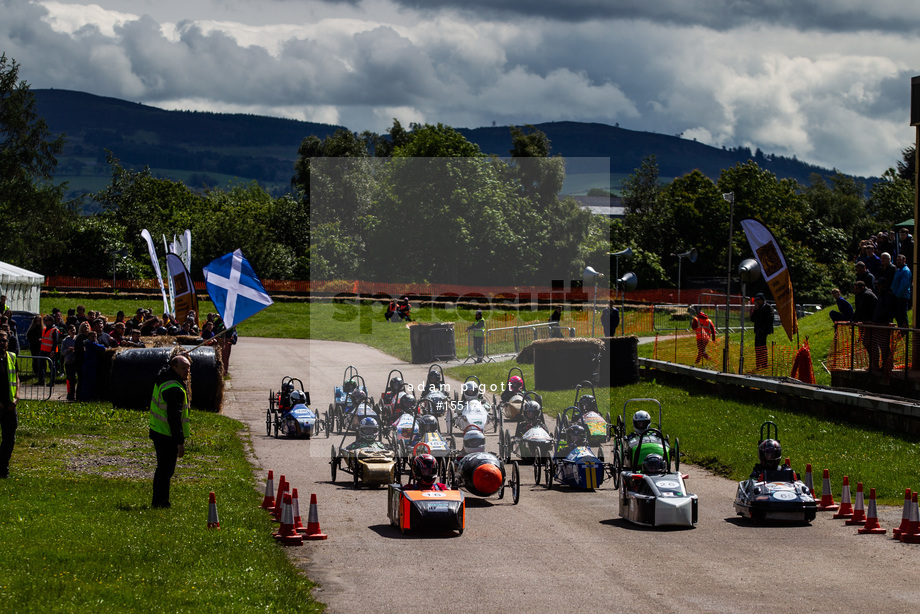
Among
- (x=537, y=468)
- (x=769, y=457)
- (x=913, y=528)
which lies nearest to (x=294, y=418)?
(x=537, y=468)

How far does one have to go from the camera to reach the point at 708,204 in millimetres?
81562

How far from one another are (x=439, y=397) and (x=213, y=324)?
10586 millimetres

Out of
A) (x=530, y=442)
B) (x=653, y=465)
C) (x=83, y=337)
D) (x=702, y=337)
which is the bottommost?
(x=530, y=442)

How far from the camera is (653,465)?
15000mm

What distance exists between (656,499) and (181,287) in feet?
62.5

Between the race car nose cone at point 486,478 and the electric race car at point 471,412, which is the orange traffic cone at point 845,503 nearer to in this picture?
the race car nose cone at point 486,478

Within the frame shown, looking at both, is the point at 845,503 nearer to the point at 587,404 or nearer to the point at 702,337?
the point at 587,404

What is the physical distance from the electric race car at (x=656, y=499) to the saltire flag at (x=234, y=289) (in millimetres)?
9243

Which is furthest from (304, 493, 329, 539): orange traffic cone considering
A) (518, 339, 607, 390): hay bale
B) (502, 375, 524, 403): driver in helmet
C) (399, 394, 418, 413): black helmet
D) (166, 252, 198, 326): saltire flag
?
(166, 252, 198, 326): saltire flag

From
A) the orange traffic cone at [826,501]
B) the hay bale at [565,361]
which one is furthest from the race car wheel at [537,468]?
the hay bale at [565,361]

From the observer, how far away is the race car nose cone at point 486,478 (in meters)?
15.5

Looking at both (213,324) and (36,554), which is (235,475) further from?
(213,324)

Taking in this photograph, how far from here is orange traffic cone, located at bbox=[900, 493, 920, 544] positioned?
13.0 m

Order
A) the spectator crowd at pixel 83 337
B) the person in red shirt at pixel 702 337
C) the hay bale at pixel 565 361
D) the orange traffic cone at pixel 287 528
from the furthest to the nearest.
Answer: the person in red shirt at pixel 702 337 → the hay bale at pixel 565 361 → the spectator crowd at pixel 83 337 → the orange traffic cone at pixel 287 528
